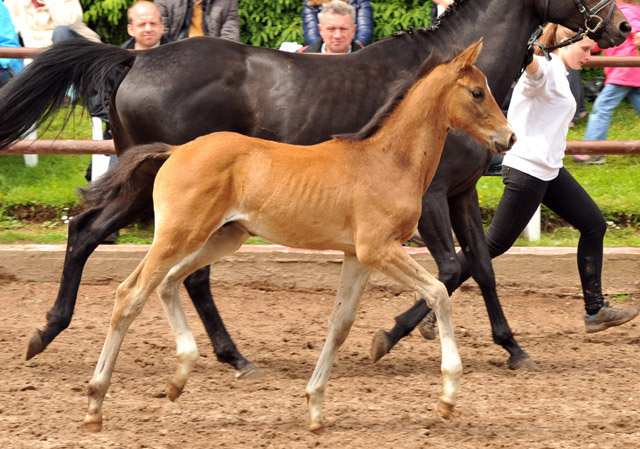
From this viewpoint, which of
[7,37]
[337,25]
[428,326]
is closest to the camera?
[428,326]

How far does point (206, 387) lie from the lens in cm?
473

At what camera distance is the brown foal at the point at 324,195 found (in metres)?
3.93

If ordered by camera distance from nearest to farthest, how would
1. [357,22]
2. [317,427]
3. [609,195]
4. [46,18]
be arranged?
[317,427] → [609,195] → [357,22] → [46,18]

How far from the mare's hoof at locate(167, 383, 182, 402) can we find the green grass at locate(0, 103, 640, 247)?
2.87 m

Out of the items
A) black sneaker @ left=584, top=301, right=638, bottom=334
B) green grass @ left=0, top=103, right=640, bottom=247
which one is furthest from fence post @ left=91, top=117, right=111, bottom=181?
black sneaker @ left=584, top=301, right=638, bottom=334

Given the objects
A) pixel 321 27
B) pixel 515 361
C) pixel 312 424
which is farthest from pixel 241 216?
pixel 321 27

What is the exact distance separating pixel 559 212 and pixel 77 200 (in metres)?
3.78

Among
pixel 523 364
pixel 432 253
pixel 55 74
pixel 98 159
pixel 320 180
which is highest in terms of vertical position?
pixel 320 180

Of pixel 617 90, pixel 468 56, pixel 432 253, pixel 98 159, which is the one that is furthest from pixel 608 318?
pixel 98 159

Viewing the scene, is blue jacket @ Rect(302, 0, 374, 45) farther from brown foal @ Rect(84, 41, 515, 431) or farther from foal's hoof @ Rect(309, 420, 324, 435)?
foal's hoof @ Rect(309, 420, 324, 435)

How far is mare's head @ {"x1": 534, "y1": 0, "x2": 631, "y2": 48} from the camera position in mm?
5074

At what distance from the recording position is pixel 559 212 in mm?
5504

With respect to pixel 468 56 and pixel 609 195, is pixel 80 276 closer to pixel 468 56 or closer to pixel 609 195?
pixel 468 56

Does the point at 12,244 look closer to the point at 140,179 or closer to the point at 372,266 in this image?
the point at 140,179
